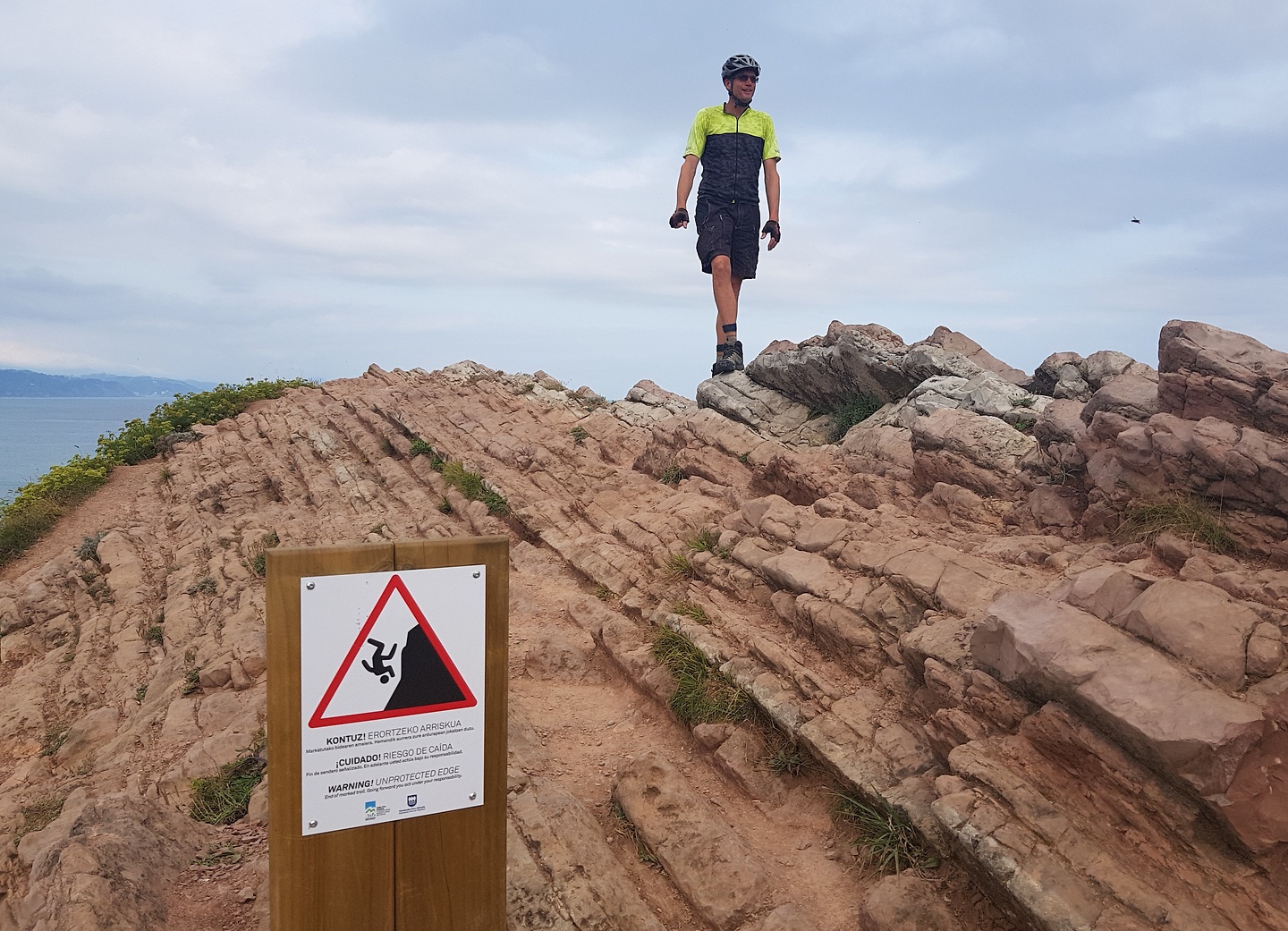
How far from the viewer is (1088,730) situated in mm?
4430

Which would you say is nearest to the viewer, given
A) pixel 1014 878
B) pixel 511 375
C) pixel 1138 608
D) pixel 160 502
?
pixel 1014 878

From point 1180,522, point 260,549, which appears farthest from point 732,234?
point 1180,522

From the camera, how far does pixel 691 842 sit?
5.06 metres

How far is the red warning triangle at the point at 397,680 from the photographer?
10.6ft

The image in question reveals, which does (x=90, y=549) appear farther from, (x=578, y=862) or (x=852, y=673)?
(x=852, y=673)

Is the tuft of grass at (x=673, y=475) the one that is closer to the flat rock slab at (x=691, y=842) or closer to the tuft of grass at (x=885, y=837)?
the flat rock slab at (x=691, y=842)

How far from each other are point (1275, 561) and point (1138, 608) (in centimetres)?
169

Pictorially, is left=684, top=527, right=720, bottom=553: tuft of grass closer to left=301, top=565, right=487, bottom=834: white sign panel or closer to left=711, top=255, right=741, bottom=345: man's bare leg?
left=301, top=565, right=487, bottom=834: white sign panel

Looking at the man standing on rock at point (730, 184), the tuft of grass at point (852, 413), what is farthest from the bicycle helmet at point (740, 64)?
the tuft of grass at point (852, 413)

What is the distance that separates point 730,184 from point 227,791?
11591 mm

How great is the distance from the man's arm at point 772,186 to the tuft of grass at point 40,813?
41.1 feet

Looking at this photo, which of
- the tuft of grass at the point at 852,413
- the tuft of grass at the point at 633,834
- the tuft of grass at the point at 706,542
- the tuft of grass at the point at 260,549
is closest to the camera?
the tuft of grass at the point at 633,834

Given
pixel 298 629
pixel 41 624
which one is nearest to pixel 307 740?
pixel 298 629

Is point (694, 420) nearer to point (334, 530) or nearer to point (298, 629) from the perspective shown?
point (334, 530)
